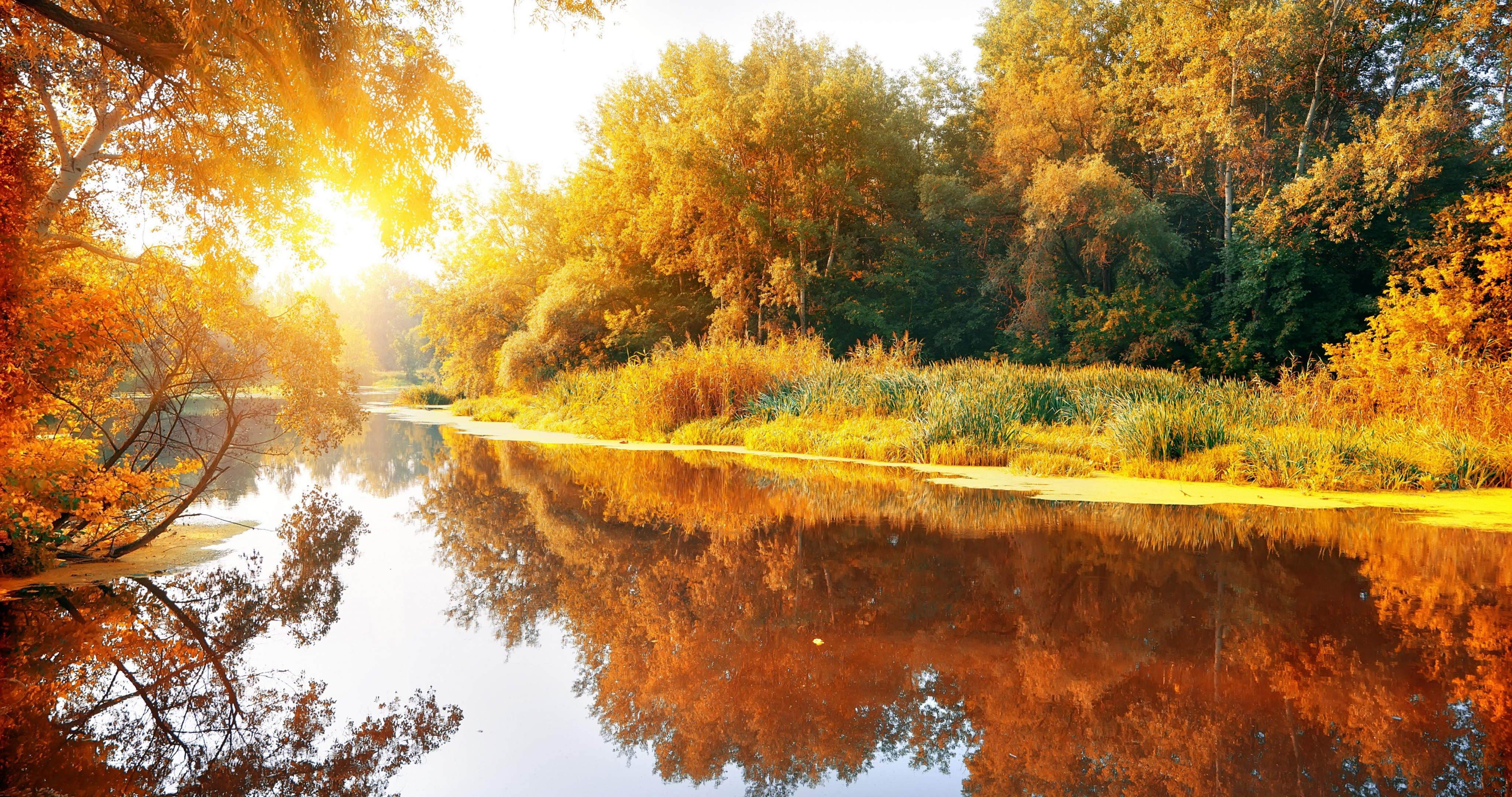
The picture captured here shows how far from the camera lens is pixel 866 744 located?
3.20m

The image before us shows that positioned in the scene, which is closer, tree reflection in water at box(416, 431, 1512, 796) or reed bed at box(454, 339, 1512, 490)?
tree reflection in water at box(416, 431, 1512, 796)

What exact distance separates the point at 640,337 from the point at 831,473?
17.6m

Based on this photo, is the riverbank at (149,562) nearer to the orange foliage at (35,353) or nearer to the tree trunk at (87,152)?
the orange foliage at (35,353)

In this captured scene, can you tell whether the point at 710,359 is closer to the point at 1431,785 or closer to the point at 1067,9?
the point at 1431,785

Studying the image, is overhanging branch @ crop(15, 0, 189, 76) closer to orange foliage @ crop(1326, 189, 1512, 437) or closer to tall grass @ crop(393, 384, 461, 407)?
orange foliage @ crop(1326, 189, 1512, 437)

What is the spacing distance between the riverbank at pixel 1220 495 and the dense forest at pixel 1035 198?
50.6 feet

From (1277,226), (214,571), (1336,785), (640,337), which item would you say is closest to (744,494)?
(214,571)

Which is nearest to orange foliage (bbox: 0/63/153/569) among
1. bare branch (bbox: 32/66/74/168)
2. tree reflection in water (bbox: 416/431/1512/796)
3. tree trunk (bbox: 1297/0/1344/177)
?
bare branch (bbox: 32/66/74/168)

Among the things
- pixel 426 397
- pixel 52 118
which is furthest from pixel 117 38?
pixel 426 397

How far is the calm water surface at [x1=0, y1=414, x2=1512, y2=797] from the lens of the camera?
3.02 m

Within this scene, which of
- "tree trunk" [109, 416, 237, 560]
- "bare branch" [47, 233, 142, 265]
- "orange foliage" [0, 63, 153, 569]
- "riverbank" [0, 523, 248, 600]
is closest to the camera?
"orange foliage" [0, 63, 153, 569]

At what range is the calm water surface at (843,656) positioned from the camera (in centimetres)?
302

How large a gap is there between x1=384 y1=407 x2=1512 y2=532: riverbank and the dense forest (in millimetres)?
15422

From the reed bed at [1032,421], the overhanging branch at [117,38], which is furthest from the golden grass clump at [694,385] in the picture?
the overhanging branch at [117,38]
